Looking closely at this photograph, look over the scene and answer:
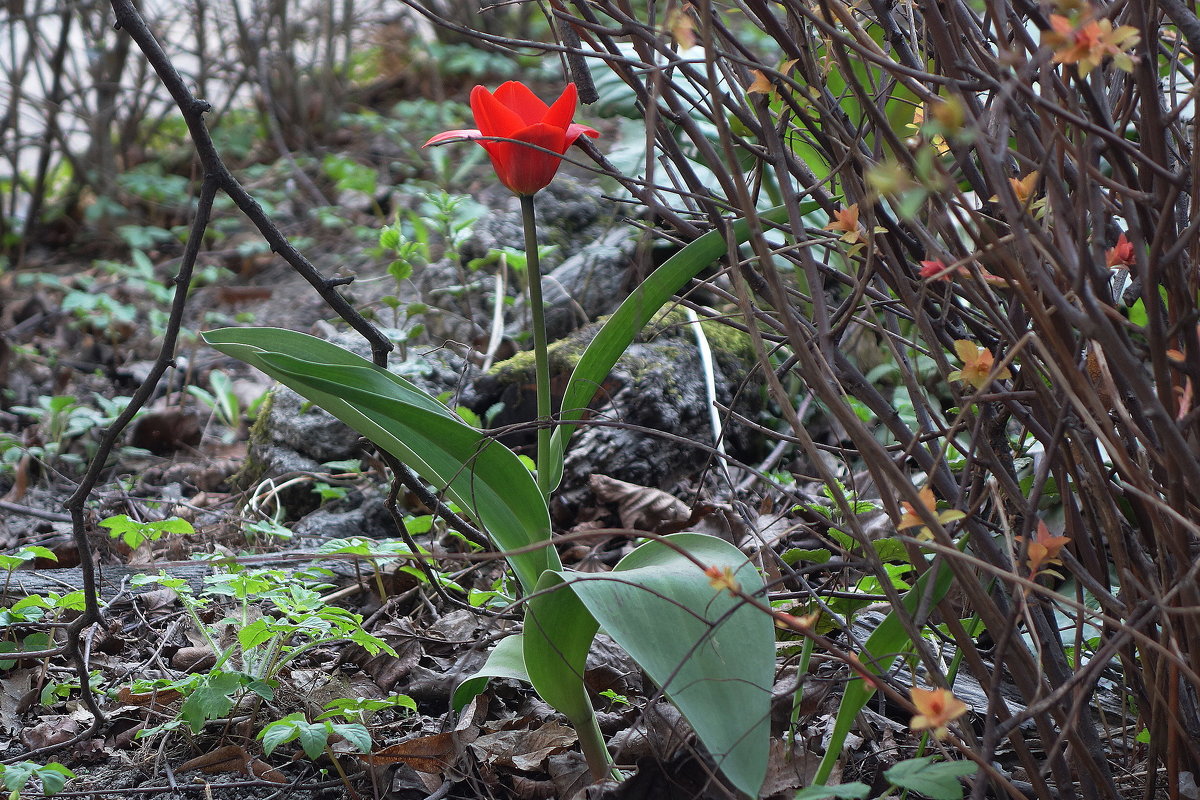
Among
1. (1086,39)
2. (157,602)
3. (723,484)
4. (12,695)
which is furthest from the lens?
(723,484)

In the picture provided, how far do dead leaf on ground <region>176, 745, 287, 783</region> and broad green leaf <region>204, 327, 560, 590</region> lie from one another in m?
0.46

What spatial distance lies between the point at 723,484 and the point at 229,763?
43.5 inches

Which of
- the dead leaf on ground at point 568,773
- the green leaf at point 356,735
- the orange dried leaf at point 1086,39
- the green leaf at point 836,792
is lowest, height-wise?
the dead leaf on ground at point 568,773

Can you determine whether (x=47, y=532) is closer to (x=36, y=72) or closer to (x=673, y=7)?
(x=673, y=7)

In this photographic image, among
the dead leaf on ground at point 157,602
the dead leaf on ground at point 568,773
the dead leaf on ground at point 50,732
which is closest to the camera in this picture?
the dead leaf on ground at point 568,773

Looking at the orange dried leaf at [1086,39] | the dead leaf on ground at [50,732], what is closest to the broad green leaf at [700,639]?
the orange dried leaf at [1086,39]

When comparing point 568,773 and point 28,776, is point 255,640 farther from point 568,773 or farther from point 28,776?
point 568,773

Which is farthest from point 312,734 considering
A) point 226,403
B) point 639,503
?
point 226,403

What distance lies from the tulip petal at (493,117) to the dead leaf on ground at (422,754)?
0.72m

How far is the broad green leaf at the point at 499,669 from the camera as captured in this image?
3.31ft

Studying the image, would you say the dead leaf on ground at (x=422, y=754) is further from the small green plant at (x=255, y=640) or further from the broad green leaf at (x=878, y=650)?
the broad green leaf at (x=878, y=650)

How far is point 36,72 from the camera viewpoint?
4.22m

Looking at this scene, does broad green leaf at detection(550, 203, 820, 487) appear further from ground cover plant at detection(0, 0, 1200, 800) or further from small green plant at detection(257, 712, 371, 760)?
small green plant at detection(257, 712, 371, 760)

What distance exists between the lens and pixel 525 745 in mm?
1158
